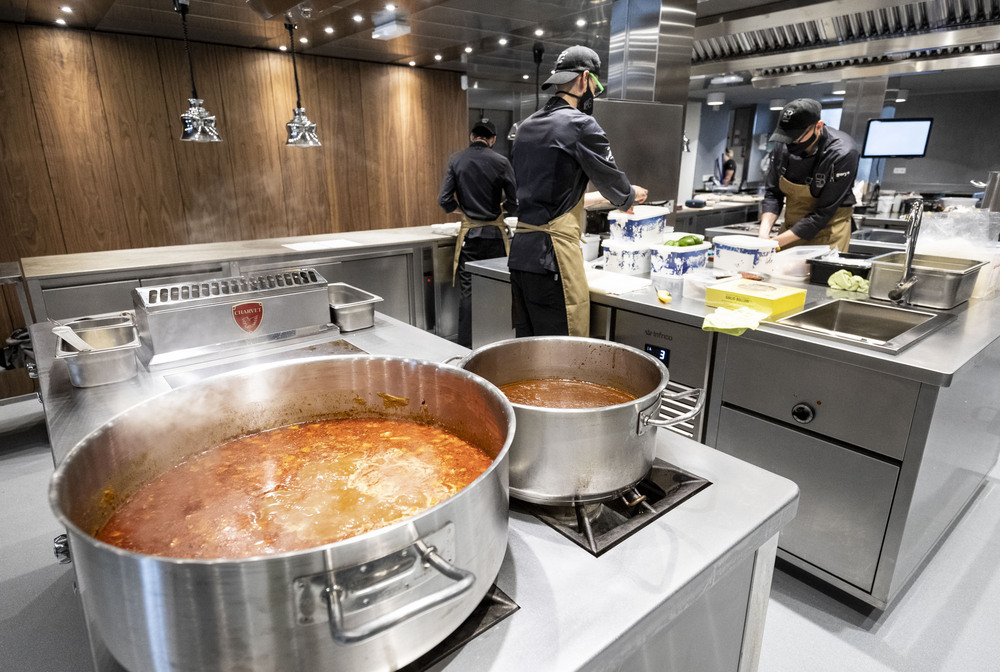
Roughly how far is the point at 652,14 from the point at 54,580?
3.85 metres

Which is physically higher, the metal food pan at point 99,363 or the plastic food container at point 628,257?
the plastic food container at point 628,257

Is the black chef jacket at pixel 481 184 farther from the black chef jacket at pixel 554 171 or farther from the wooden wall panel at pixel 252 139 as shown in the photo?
the wooden wall panel at pixel 252 139

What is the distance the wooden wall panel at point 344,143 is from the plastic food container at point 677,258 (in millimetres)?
4053

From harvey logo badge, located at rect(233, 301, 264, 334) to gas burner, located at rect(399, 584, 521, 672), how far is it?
52.1 inches

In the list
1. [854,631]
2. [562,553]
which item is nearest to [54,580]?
[562,553]

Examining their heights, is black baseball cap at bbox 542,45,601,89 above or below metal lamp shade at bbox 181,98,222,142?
above

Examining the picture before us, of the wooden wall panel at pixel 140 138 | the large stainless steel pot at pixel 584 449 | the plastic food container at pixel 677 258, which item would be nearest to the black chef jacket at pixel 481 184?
the plastic food container at pixel 677 258

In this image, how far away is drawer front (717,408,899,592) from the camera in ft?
5.98

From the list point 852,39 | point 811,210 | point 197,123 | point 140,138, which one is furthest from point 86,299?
point 852,39

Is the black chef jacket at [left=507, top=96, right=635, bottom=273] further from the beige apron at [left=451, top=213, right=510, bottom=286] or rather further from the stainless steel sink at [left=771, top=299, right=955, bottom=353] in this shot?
the beige apron at [left=451, top=213, right=510, bottom=286]

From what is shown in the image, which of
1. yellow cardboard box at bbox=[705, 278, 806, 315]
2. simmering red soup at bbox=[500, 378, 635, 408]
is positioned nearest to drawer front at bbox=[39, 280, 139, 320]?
simmering red soup at bbox=[500, 378, 635, 408]

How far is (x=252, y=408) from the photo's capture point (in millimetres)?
1007

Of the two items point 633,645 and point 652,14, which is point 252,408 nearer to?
point 633,645

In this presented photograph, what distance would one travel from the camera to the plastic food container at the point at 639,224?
9.14 ft
